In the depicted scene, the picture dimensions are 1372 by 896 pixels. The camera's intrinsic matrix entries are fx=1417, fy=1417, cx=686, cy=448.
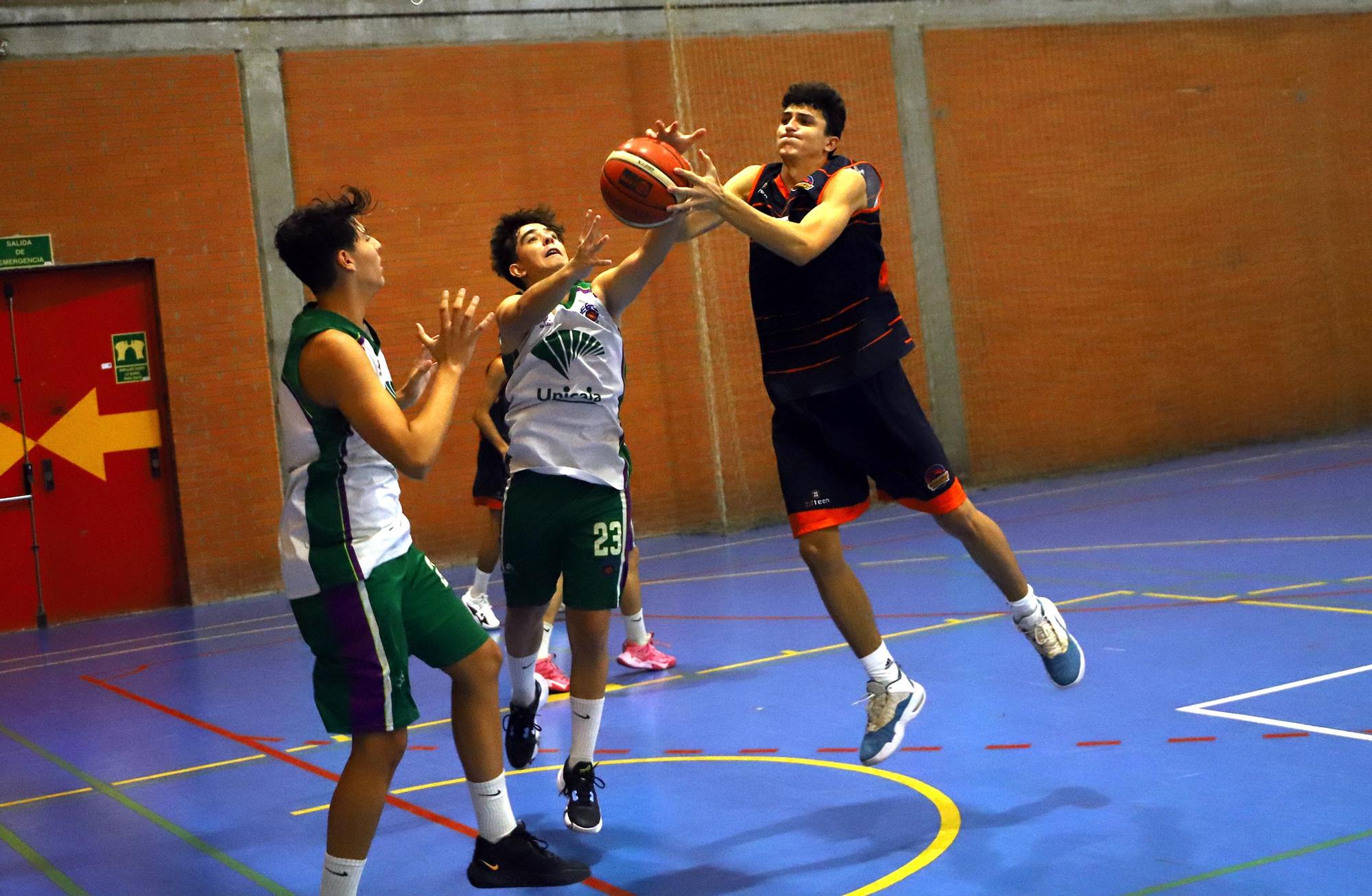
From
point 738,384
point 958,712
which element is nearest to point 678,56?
point 738,384

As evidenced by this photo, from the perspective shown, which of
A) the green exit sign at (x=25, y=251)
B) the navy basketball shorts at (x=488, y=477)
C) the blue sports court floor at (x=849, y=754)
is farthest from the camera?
the green exit sign at (x=25, y=251)

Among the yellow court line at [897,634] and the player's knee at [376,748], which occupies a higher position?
the player's knee at [376,748]

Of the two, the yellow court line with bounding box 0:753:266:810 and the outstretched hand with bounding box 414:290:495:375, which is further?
the yellow court line with bounding box 0:753:266:810

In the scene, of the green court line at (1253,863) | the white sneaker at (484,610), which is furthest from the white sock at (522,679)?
the white sneaker at (484,610)

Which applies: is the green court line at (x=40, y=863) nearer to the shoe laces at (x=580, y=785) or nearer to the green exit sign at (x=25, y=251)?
the shoe laces at (x=580, y=785)

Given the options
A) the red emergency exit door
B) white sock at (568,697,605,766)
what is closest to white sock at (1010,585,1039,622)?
white sock at (568,697,605,766)

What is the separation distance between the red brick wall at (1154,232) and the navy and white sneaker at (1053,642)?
8818mm

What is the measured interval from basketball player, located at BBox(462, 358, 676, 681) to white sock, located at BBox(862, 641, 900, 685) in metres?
1.36

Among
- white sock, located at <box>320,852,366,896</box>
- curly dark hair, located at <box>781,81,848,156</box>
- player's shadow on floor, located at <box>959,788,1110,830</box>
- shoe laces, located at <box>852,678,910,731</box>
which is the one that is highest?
curly dark hair, located at <box>781,81,848,156</box>

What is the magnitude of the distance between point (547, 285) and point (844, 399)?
1000 mm

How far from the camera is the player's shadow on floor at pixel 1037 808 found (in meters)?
3.97

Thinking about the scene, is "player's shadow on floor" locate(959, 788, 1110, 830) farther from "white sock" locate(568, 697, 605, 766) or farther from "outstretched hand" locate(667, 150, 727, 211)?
"outstretched hand" locate(667, 150, 727, 211)

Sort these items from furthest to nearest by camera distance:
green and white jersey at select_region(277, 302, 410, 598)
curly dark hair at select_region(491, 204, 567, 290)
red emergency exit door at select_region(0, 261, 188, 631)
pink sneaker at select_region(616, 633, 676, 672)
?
red emergency exit door at select_region(0, 261, 188, 631) → pink sneaker at select_region(616, 633, 676, 672) → curly dark hair at select_region(491, 204, 567, 290) → green and white jersey at select_region(277, 302, 410, 598)

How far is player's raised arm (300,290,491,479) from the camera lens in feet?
10.6
